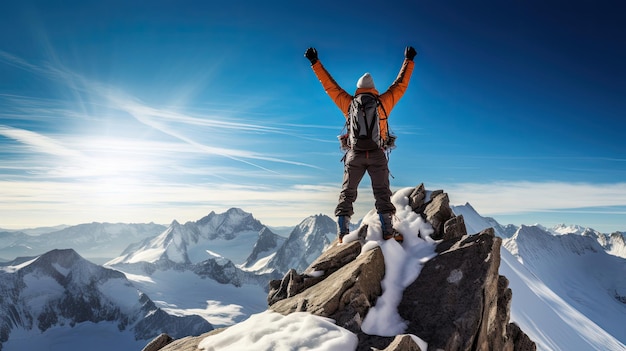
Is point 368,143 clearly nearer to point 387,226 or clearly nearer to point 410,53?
point 387,226

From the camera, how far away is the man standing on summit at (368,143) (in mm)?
11008

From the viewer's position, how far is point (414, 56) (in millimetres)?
11750

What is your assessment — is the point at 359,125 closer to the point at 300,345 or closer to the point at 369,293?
the point at 369,293

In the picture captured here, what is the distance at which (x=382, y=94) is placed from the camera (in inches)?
442

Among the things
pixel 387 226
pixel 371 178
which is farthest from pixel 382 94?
pixel 387 226

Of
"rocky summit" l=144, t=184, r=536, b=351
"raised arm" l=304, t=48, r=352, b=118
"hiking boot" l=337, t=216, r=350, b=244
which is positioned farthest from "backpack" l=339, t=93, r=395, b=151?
"rocky summit" l=144, t=184, r=536, b=351

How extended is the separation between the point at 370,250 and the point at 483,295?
3.11 metres

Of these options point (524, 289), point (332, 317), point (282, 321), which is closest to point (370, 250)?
point (332, 317)

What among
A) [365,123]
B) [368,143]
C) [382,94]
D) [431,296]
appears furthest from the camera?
[382,94]

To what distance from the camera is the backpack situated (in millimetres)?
10648

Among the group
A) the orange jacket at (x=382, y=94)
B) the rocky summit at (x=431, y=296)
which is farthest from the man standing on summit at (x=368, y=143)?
the rocky summit at (x=431, y=296)

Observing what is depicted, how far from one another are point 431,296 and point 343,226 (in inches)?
146

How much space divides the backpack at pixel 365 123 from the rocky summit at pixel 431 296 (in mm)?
3080

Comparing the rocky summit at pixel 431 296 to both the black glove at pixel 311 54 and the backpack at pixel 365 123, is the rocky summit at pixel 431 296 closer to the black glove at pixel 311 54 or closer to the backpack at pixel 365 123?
the backpack at pixel 365 123
